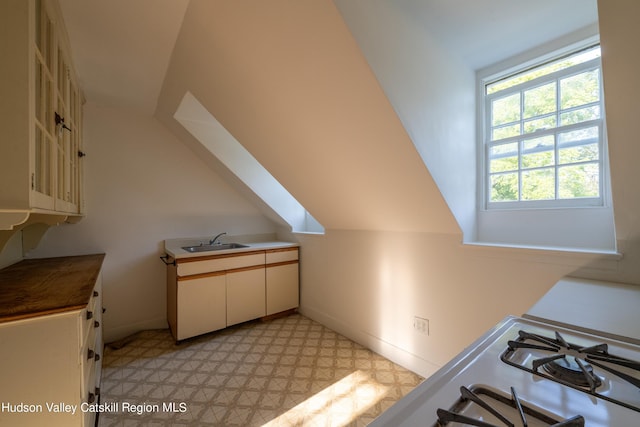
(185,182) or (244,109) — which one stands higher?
(244,109)

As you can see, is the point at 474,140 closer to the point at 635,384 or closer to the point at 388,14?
the point at 388,14

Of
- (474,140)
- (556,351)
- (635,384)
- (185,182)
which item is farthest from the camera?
(185,182)

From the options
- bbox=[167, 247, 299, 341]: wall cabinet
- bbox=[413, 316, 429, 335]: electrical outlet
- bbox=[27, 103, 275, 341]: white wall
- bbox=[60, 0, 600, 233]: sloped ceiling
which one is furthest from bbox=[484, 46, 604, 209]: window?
bbox=[27, 103, 275, 341]: white wall

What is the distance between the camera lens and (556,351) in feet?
2.39

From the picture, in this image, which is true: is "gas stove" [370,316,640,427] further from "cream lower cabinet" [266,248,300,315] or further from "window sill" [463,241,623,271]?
"cream lower cabinet" [266,248,300,315]

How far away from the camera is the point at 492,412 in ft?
1.66

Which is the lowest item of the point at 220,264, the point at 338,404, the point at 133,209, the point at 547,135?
the point at 338,404

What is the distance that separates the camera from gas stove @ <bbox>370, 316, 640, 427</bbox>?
1.65 ft

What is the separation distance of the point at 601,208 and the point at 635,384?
1258 mm

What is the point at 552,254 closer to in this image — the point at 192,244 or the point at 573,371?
the point at 573,371

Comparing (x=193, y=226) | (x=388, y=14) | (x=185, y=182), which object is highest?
(x=388, y=14)

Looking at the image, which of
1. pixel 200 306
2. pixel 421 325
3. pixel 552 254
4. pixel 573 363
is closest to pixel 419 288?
Result: pixel 421 325

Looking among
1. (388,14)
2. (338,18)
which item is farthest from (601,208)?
(338,18)

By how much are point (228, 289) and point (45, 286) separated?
152cm
